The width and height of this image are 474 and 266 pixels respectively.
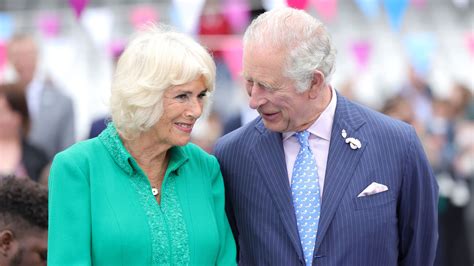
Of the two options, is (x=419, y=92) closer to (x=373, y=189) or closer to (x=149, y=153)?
(x=373, y=189)

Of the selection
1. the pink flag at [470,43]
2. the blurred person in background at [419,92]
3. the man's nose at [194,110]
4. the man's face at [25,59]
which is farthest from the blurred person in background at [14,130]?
the pink flag at [470,43]

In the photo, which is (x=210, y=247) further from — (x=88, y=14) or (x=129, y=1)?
(x=129, y=1)

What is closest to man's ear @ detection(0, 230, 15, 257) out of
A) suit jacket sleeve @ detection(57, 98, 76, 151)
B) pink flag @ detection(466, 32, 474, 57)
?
suit jacket sleeve @ detection(57, 98, 76, 151)

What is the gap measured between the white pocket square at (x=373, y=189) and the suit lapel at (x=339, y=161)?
0.27 feet

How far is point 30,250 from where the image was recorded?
558cm

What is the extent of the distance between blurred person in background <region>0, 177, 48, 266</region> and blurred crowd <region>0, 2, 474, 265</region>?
2.32 meters

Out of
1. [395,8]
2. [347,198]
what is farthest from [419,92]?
[347,198]

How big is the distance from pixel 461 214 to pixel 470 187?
3.21 feet

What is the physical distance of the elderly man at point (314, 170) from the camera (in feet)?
18.3

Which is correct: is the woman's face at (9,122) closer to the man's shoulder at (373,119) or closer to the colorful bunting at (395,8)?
the colorful bunting at (395,8)

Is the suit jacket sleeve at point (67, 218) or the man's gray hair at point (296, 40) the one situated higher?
the man's gray hair at point (296, 40)

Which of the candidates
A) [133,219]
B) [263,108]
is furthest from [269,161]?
[133,219]

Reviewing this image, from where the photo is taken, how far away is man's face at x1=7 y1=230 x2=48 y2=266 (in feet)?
18.1

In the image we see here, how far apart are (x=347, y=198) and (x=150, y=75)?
100cm
